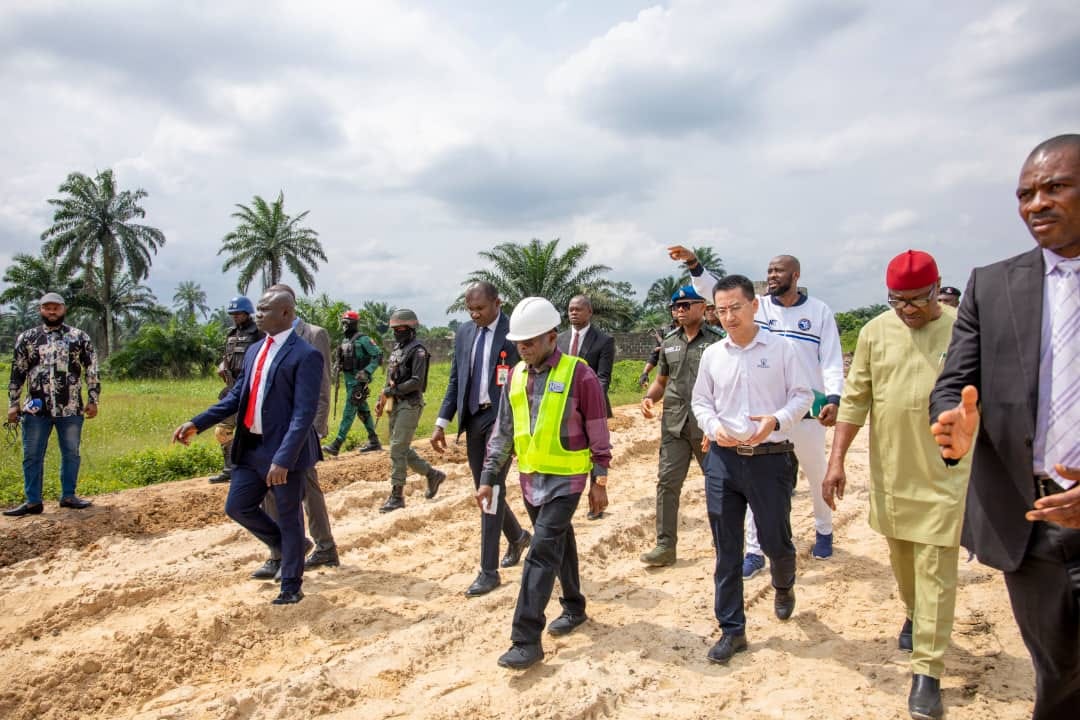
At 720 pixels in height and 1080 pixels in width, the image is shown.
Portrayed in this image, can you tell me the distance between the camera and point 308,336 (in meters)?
6.52

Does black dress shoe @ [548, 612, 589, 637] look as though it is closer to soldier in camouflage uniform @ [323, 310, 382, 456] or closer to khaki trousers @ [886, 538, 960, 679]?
khaki trousers @ [886, 538, 960, 679]

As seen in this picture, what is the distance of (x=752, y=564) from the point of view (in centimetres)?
521

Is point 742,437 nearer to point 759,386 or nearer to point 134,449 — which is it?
point 759,386

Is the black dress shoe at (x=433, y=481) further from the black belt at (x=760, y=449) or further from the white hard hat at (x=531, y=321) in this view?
the black belt at (x=760, y=449)

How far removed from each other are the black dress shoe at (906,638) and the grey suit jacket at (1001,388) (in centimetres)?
A: 170

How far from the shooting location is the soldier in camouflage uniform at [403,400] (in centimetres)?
738

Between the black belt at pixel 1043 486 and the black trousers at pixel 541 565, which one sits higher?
the black belt at pixel 1043 486

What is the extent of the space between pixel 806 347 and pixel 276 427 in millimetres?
3798

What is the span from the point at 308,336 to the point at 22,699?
3.42m

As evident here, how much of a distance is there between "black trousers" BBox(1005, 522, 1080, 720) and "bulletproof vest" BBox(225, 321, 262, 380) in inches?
284

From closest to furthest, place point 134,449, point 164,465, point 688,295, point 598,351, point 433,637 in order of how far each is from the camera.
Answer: point 433,637 → point 688,295 → point 598,351 → point 164,465 → point 134,449

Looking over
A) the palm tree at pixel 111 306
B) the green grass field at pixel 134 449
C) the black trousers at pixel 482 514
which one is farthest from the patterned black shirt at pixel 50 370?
the palm tree at pixel 111 306

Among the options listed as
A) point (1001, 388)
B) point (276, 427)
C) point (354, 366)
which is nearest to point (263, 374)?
point (276, 427)

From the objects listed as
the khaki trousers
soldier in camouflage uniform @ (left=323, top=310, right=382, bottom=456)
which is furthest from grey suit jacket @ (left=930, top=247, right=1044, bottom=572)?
soldier in camouflage uniform @ (left=323, top=310, right=382, bottom=456)
